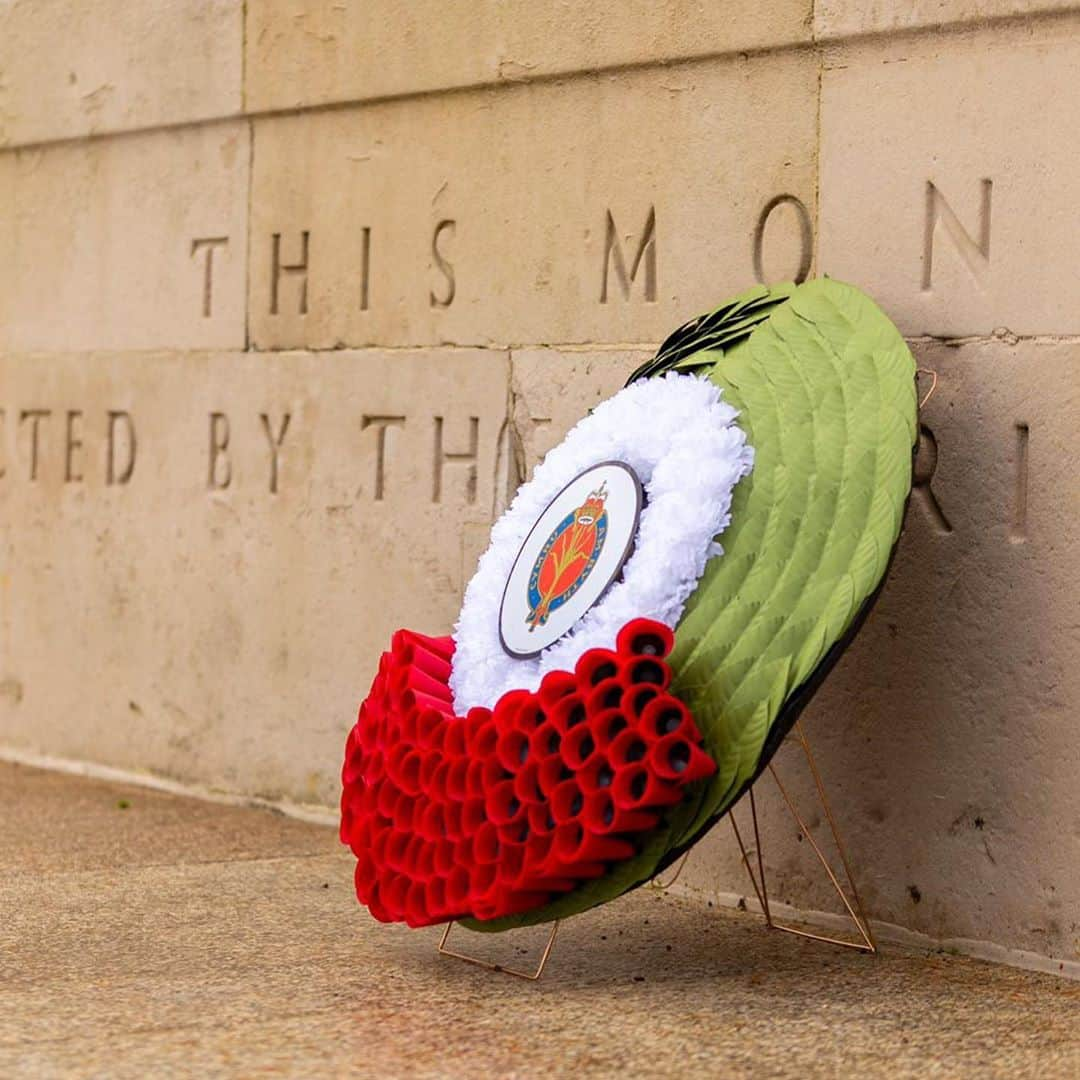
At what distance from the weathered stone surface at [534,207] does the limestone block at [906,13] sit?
0.12 meters

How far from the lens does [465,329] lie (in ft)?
17.4

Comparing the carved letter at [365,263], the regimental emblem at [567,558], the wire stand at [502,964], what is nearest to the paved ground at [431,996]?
the wire stand at [502,964]

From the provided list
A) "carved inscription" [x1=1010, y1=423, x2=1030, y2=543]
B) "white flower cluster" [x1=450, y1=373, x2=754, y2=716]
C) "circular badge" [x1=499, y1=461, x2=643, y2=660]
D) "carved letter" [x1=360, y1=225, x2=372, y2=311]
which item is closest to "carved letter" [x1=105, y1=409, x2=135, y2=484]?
"carved letter" [x1=360, y1=225, x2=372, y2=311]

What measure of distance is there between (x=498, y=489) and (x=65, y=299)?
6.65 ft

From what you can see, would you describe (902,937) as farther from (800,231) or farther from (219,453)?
(219,453)

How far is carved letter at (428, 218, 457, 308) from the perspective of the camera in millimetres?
5328

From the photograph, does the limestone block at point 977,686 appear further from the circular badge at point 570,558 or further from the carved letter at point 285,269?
the carved letter at point 285,269

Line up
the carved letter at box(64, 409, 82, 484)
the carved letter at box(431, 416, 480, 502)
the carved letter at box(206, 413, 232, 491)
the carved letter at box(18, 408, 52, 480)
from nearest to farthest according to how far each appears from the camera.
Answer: the carved letter at box(431, 416, 480, 502), the carved letter at box(206, 413, 232, 491), the carved letter at box(64, 409, 82, 484), the carved letter at box(18, 408, 52, 480)

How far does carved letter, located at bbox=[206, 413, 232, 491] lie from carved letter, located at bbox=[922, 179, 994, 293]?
2.42m

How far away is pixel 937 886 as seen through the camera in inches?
165

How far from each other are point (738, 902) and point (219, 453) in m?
2.22

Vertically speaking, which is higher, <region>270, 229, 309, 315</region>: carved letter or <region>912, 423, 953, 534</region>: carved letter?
<region>270, 229, 309, 315</region>: carved letter

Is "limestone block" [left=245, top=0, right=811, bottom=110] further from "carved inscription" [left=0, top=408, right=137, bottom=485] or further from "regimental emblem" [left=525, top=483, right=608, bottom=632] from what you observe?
"regimental emblem" [left=525, top=483, right=608, bottom=632]

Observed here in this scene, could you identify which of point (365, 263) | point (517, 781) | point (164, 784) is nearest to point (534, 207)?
point (365, 263)
